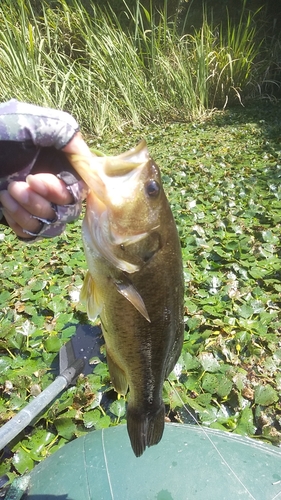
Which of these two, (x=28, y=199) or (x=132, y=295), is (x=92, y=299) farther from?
(x=28, y=199)

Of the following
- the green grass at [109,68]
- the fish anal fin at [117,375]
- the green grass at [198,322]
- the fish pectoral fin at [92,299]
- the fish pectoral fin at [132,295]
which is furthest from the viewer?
the green grass at [109,68]

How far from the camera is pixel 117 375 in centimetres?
166

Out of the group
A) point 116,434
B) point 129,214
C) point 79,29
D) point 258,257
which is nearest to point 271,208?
point 258,257

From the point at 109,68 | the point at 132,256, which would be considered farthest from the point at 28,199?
the point at 109,68

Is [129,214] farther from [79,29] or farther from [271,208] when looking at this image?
[79,29]

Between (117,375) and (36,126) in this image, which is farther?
(117,375)

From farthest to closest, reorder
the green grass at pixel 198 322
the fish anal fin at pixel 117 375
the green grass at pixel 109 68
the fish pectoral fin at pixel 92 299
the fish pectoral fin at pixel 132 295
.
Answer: the green grass at pixel 109 68, the green grass at pixel 198 322, the fish anal fin at pixel 117 375, the fish pectoral fin at pixel 92 299, the fish pectoral fin at pixel 132 295

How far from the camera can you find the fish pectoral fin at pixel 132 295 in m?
1.33

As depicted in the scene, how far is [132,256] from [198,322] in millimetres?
1676

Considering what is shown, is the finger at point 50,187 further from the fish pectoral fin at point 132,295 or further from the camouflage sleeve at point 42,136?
the fish pectoral fin at point 132,295

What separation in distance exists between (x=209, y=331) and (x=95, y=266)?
1.64m

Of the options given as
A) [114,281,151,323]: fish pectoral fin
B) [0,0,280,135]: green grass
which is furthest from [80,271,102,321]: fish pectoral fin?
[0,0,280,135]: green grass

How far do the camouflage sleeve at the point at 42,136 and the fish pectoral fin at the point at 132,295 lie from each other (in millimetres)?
283

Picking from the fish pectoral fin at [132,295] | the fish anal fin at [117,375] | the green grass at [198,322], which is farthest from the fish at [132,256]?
the green grass at [198,322]
